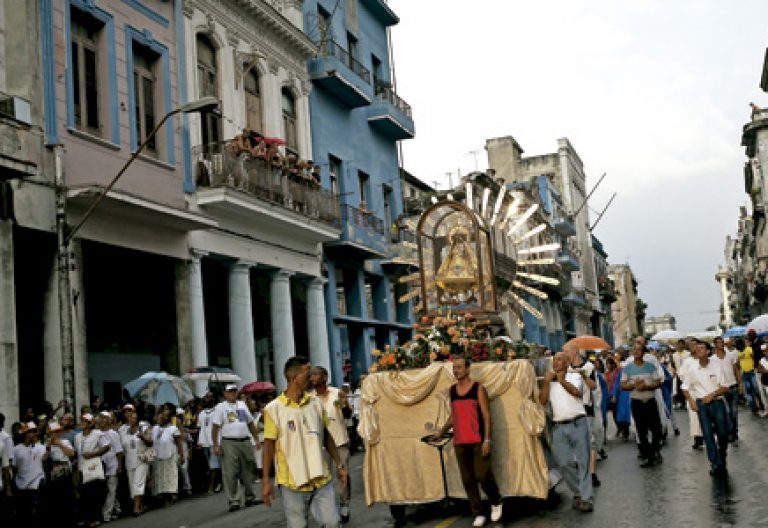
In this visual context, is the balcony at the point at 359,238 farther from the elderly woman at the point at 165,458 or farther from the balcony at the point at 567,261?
the balcony at the point at 567,261

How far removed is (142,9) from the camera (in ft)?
64.9

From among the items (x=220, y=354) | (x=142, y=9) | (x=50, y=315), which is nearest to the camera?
(x=50, y=315)

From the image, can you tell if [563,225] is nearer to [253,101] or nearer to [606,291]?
[606,291]

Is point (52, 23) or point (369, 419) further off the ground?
point (52, 23)

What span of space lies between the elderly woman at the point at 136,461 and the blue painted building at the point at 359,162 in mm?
12772

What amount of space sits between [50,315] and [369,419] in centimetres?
793

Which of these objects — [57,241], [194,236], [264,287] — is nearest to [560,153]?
[264,287]

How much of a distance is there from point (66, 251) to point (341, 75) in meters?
13.4

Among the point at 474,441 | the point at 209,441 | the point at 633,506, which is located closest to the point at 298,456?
the point at 474,441

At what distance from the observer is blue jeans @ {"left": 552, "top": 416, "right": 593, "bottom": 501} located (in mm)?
9766

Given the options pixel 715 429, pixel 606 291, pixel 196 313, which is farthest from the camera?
pixel 606 291

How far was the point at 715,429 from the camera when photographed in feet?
37.4

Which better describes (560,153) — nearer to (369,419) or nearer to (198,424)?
(198,424)

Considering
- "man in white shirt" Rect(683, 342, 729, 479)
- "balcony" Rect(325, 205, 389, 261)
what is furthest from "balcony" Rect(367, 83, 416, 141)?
"man in white shirt" Rect(683, 342, 729, 479)
